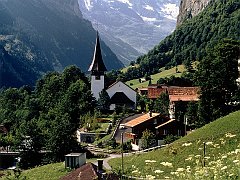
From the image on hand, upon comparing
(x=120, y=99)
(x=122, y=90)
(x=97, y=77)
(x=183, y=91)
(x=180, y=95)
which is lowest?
(x=120, y=99)

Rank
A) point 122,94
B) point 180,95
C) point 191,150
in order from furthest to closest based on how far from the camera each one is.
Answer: point 122,94, point 180,95, point 191,150

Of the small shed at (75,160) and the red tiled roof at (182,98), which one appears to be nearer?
the small shed at (75,160)

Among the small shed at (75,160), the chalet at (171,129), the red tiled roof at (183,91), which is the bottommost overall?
the small shed at (75,160)

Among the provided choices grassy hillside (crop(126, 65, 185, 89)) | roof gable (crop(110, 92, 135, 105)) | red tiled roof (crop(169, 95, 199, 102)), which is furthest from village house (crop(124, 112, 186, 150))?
grassy hillside (crop(126, 65, 185, 89))

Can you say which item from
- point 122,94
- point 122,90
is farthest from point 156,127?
point 122,90

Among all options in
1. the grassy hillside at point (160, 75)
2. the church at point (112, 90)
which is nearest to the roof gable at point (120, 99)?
the church at point (112, 90)

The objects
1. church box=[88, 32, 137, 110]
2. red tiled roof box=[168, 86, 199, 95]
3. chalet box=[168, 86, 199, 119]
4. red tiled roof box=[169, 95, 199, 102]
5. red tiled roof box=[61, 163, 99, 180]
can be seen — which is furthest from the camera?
church box=[88, 32, 137, 110]

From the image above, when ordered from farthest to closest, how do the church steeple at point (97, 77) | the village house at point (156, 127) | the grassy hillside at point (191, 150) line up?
the church steeple at point (97, 77), the village house at point (156, 127), the grassy hillside at point (191, 150)

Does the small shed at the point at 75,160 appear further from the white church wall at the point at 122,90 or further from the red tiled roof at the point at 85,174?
the white church wall at the point at 122,90

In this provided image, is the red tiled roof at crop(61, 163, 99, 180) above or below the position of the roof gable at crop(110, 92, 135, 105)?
below

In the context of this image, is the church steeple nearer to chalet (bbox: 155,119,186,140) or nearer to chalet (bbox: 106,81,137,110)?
chalet (bbox: 106,81,137,110)

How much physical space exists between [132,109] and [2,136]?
30930 millimetres

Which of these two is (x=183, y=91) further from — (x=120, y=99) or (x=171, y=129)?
(x=171, y=129)

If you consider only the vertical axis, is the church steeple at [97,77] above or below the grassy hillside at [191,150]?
above
